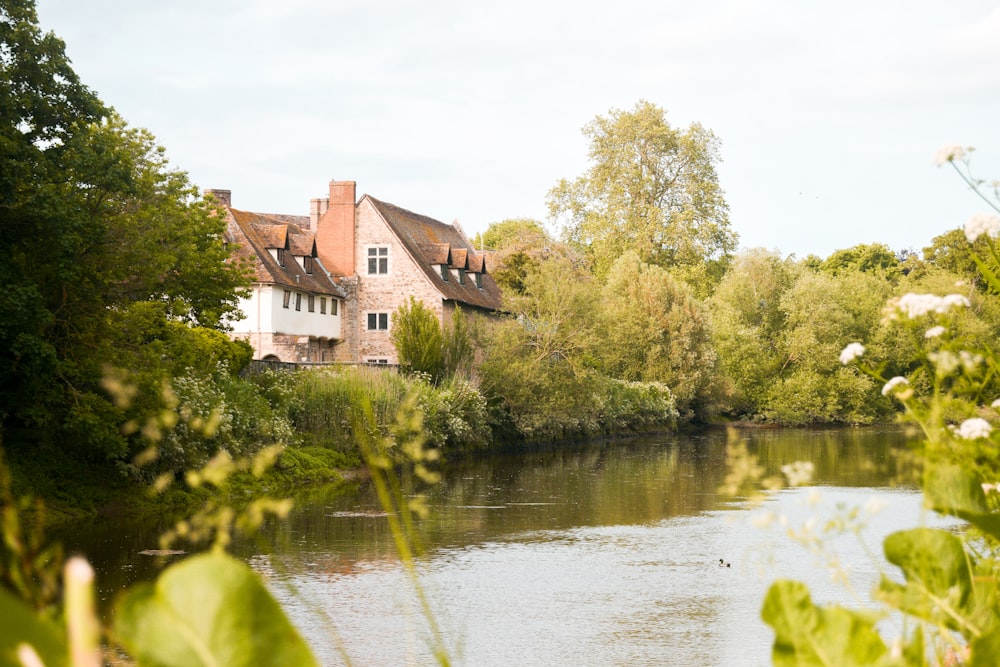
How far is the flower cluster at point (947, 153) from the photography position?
3754mm

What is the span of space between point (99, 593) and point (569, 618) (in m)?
5.56

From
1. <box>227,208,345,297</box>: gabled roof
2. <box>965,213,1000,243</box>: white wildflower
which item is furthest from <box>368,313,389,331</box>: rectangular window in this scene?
<box>965,213,1000,243</box>: white wildflower

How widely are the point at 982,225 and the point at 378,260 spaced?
44.8 meters

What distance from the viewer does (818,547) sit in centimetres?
208

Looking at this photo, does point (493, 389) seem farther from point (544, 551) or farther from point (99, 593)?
point (99, 593)

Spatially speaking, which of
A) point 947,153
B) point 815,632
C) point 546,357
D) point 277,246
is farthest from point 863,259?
point 815,632

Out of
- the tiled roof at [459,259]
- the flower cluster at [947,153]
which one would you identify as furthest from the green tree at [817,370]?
the flower cluster at [947,153]

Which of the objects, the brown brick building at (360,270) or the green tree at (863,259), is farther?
the green tree at (863,259)

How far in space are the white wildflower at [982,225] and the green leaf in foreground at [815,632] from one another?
7.47 feet

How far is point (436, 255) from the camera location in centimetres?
4894

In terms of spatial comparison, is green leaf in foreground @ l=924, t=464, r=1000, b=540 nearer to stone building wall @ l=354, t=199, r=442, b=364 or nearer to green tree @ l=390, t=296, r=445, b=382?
green tree @ l=390, t=296, r=445, b=382

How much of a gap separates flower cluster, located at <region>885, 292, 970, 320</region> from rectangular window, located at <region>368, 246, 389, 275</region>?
4478 centimetres

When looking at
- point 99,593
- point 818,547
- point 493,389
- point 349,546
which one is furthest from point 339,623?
point 493,389

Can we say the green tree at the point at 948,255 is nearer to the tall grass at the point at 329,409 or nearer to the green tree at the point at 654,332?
the green tree at the point at 654,332
